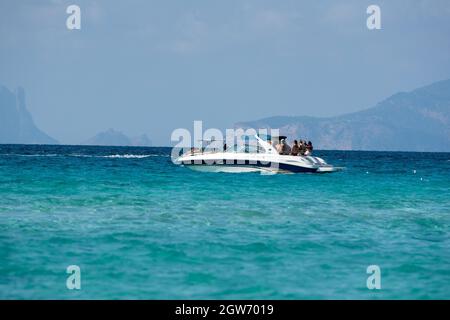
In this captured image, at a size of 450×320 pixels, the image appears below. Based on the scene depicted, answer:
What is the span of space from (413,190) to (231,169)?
518 inches

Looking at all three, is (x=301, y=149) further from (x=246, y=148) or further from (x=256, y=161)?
(x=246, y=148)

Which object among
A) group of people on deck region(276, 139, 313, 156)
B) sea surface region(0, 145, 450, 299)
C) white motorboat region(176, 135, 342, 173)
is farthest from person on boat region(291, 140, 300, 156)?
sea surface region(0, 145, 450, 299)

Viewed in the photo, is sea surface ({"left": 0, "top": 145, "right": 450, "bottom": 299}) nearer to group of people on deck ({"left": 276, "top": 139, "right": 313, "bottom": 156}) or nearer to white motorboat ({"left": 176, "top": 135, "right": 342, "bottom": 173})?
white motorboat ({"left": 176, "top": 135, "right": 342, "bottom": 173})

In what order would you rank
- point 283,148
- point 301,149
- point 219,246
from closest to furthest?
point 219,246, point 283,148, point 301,149

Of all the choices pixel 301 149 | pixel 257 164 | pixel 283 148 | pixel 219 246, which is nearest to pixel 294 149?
pixel 301 149

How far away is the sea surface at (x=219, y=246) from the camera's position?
1133cm

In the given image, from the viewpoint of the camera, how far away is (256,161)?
1624 inches

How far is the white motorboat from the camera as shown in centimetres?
4066

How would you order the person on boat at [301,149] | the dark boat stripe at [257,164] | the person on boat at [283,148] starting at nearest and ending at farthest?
1. the dark boat stripe at [257,164]
2. the person on boat at [283,148]
3. the person on boat at [301,149]

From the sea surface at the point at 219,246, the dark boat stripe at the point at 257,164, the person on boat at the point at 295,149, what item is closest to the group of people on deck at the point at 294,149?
the person on boat at the point at 295,149

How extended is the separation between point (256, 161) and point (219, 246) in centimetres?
2672

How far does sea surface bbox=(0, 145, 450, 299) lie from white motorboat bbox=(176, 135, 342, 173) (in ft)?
46.4

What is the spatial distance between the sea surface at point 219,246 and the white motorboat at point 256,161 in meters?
14.1

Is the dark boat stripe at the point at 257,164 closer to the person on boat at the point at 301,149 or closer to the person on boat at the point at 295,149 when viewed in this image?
the person on boat at the point at 295,149
